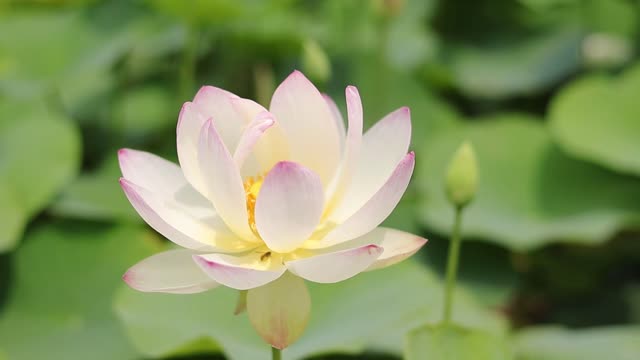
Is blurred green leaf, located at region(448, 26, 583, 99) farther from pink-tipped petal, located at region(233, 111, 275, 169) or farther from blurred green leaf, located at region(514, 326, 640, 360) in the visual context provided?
pink-tipped petal, located at region(233, 111, 275, 169)

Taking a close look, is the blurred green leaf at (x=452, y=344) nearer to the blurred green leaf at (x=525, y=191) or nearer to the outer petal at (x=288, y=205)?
the outer petal at (x=288, y=205)

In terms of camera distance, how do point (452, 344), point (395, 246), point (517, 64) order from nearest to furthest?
point (395, 246), point (452, 344), point (517, 64)

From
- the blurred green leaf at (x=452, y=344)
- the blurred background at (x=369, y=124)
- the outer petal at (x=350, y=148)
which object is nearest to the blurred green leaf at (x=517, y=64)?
the blurred background at (x=369, y=124)

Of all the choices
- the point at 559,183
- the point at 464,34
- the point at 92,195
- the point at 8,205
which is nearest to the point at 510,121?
the point at 559,183

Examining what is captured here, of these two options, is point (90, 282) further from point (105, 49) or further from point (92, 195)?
point (105, 49)

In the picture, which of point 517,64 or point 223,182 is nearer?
point 223,182

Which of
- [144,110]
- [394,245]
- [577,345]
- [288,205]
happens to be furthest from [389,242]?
[144,110]

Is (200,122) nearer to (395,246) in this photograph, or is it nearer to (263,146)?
(263,146)
